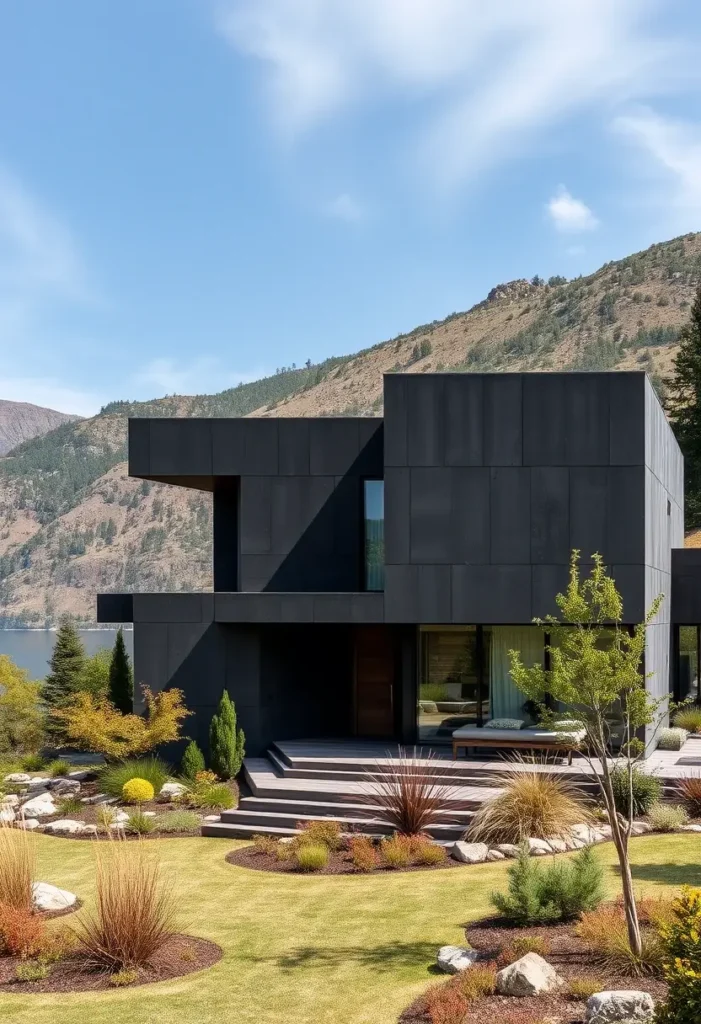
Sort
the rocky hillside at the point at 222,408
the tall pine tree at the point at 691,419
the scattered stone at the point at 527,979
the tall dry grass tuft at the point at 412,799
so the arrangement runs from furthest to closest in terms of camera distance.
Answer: the rocky hillside at the point at 222,408
the tall pine tree at the point at 691,419
the tall dry grass tuft at the point at 412,799
the scattered stone at the point at 527,979

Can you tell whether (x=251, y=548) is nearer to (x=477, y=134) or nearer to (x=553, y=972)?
(x=477, y=134)

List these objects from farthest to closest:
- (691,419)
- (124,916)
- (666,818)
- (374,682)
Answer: (691,419) < (374,682) < (666,818) < (124,916)

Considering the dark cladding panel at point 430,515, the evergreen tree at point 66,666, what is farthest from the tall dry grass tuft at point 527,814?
the evergreen tree at point 66,666

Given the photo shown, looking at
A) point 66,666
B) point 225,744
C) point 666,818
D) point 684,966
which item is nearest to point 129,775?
point 225,744

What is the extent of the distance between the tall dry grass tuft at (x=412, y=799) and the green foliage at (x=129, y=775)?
4.06 m

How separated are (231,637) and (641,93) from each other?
492 inches

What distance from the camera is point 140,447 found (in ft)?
67.5

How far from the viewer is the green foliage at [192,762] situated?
18.7 meters

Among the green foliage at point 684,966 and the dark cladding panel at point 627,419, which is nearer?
the green foliage at point 684,966

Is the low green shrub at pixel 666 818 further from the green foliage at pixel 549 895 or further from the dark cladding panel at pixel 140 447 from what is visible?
the dark cladding panel at pixel 140 447

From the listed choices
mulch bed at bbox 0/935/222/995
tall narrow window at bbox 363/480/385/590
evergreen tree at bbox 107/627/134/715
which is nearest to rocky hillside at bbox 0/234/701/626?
tall narrow window at bbox 363/480/385/590

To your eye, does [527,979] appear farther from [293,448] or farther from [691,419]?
[691,419]

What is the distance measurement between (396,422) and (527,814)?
309 inches

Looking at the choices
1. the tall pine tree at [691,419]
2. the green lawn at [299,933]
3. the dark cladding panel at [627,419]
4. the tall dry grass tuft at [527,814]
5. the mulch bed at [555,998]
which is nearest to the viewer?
the mulch bed at [555,998]
